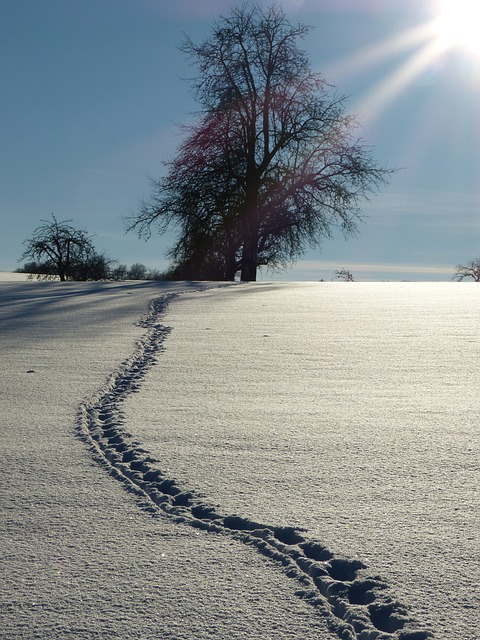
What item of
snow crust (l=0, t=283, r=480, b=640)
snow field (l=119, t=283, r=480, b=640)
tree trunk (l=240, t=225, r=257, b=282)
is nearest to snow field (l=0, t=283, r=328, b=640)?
snow crust (l=0, t=283, r=480, b=640)

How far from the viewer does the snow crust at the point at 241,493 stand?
121 centimetres

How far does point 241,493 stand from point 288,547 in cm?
31

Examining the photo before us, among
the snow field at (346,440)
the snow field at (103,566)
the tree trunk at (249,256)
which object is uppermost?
the tree trunk at (249,256)

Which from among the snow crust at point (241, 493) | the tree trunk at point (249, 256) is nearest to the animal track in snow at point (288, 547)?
the snow crust at point (241, 493)

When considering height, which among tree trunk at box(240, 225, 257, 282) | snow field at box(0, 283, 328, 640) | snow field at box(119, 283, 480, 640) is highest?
tree trunk at box(240, 225, 257, 282)

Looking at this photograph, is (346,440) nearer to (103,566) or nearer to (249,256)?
(103,566)

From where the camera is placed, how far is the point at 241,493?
5.64 feet

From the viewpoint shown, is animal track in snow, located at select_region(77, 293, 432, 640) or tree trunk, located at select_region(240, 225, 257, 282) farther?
tree trunk, located at select_region(240, 225, 257, 282)

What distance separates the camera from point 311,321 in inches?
197

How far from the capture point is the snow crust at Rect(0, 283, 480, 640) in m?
1.21

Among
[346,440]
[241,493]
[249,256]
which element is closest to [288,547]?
[241,493]

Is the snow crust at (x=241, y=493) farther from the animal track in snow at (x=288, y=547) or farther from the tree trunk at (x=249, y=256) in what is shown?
the tree trunk at (x=249, y=256)

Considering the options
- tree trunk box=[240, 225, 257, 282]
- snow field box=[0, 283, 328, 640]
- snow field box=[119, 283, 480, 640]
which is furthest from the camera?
tree trunk box=[240, 225, 257, 282]

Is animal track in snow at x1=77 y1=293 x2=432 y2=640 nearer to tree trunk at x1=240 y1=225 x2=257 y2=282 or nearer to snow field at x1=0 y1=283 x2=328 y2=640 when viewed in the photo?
snow field at x1=0 y1=283 x2=328 y2=640
